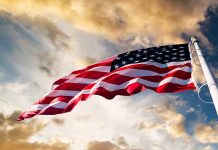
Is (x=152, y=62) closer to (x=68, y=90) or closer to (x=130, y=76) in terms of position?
(x=130, y=76)

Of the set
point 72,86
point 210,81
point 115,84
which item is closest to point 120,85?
point 115,84

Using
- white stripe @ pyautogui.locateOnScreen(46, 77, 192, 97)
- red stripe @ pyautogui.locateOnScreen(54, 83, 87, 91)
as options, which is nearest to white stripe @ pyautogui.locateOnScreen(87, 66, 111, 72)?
red stripe @ pyautogui.locateOnScreen(54, 83, 87, 91)

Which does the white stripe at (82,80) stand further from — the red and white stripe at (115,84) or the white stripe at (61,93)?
the white stripe at (61,93)

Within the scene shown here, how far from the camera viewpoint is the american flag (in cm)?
1309

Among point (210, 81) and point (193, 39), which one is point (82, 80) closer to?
point (193, 39)

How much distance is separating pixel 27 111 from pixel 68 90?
2.15 m

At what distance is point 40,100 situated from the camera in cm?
1377

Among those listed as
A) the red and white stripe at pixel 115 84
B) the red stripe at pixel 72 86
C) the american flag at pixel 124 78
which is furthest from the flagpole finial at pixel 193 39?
the red stripe at pixel 72 86

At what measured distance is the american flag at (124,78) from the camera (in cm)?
1309

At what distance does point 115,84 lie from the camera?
44.2ft

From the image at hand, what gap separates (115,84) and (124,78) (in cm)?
54

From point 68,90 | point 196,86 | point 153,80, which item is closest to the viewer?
point 196,86

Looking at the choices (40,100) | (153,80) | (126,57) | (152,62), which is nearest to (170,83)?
(153,80)

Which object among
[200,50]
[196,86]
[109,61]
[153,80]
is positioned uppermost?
[109,61]
